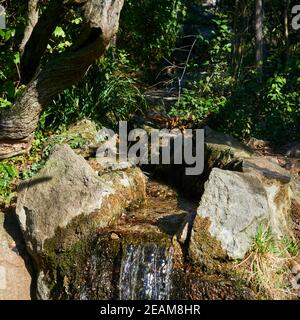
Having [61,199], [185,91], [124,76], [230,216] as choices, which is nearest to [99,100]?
[124,76]

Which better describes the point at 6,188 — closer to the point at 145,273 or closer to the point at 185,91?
the point at 145,273

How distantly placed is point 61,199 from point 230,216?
1867 millimetres

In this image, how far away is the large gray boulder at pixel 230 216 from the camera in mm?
5797

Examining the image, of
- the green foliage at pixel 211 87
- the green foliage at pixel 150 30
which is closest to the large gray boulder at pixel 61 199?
the green foliage at pixel 211 87

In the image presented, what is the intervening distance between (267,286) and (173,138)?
3353 mm

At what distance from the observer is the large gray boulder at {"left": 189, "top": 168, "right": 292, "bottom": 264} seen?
5797mm

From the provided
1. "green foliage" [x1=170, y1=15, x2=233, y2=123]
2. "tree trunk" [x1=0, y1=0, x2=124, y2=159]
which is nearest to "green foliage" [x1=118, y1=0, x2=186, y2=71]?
"green foliage" [x1=170, y1=15, x2=233, y2=123]


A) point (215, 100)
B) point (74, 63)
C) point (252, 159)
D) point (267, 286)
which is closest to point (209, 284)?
point (267, 286)

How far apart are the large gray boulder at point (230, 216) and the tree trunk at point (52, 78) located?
177 centimetres

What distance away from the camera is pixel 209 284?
5.67m

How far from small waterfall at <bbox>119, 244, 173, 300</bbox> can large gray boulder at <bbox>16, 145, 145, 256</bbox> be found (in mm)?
537

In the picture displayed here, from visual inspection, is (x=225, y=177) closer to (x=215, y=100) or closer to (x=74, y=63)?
(x=74, y=63)

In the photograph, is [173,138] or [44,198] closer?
[44,198]

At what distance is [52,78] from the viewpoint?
597 centimetres
